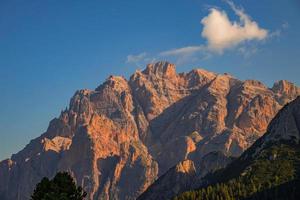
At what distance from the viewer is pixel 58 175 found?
281 ft

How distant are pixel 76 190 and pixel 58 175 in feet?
11.5

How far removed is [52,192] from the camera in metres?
81.0

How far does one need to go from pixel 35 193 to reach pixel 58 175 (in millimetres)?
4245

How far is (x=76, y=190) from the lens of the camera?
281ft

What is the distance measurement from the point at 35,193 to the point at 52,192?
4455mm

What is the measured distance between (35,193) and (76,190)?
19.7ft

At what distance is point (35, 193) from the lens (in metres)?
84.2
